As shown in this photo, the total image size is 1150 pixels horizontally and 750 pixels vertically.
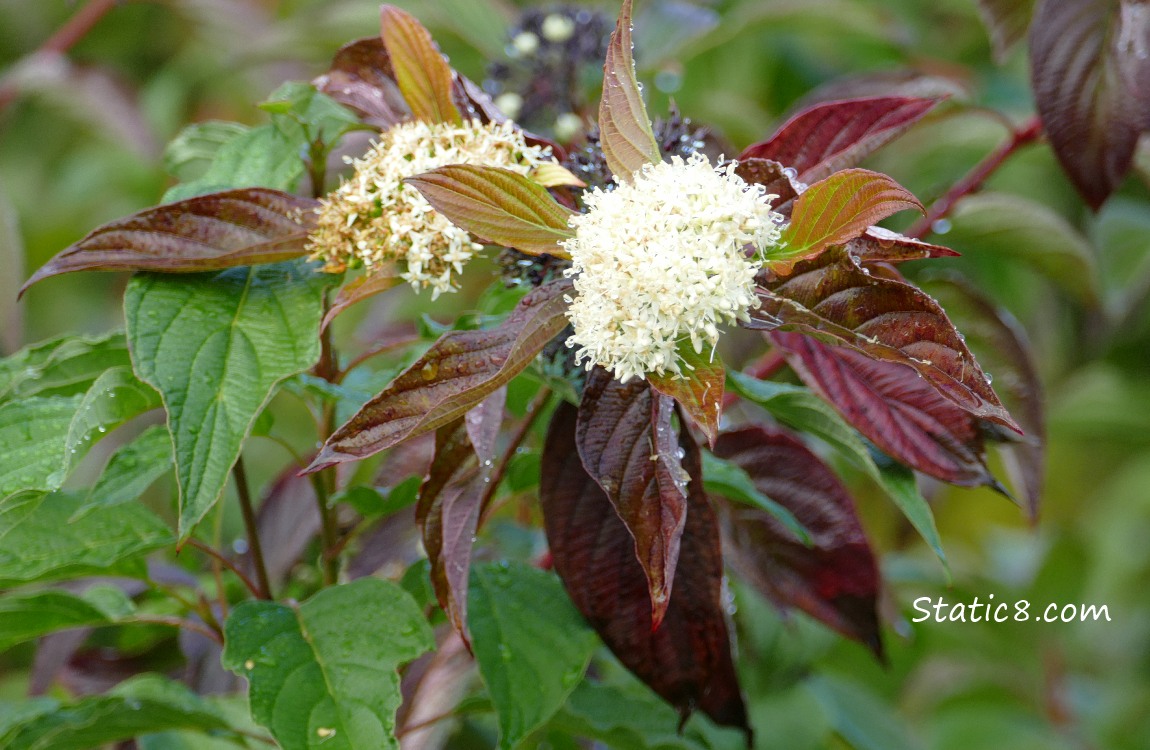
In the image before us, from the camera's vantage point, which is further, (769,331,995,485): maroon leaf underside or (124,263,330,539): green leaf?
(769,331,995,485): maroon leaf underside

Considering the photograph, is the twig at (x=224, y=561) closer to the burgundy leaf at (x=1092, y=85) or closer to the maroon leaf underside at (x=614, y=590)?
the maroon leaf underside at (x=614, y=590)

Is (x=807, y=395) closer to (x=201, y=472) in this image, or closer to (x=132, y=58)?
(x=201, y=472)

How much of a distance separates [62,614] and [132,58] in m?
1.76

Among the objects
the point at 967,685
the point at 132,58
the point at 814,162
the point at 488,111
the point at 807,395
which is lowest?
the point at 967,685

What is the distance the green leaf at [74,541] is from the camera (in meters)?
0.68

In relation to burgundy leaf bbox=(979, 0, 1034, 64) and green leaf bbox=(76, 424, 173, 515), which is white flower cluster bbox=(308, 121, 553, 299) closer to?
green leaf bbox=(76, 424, 173, 515)

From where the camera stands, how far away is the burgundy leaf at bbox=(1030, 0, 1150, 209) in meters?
0.84

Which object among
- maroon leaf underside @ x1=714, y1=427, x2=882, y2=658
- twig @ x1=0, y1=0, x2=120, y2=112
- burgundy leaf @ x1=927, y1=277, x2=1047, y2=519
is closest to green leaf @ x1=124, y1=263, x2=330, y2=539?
maroon leaf underside @ x1=714, y1=427, x2=882, y2=658

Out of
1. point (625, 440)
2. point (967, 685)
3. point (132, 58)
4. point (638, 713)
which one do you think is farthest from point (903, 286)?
point (132, 58)

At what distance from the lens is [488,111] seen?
641mm

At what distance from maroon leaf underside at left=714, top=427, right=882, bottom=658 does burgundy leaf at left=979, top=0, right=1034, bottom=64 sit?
0.46 meters

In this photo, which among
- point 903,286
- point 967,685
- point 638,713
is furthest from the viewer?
point 967,685

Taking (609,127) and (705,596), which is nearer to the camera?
(609,127)

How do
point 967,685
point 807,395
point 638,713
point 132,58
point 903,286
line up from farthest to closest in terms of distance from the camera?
point 132,58, point 967,685, point 638,713, point 807,395, point 903,286
